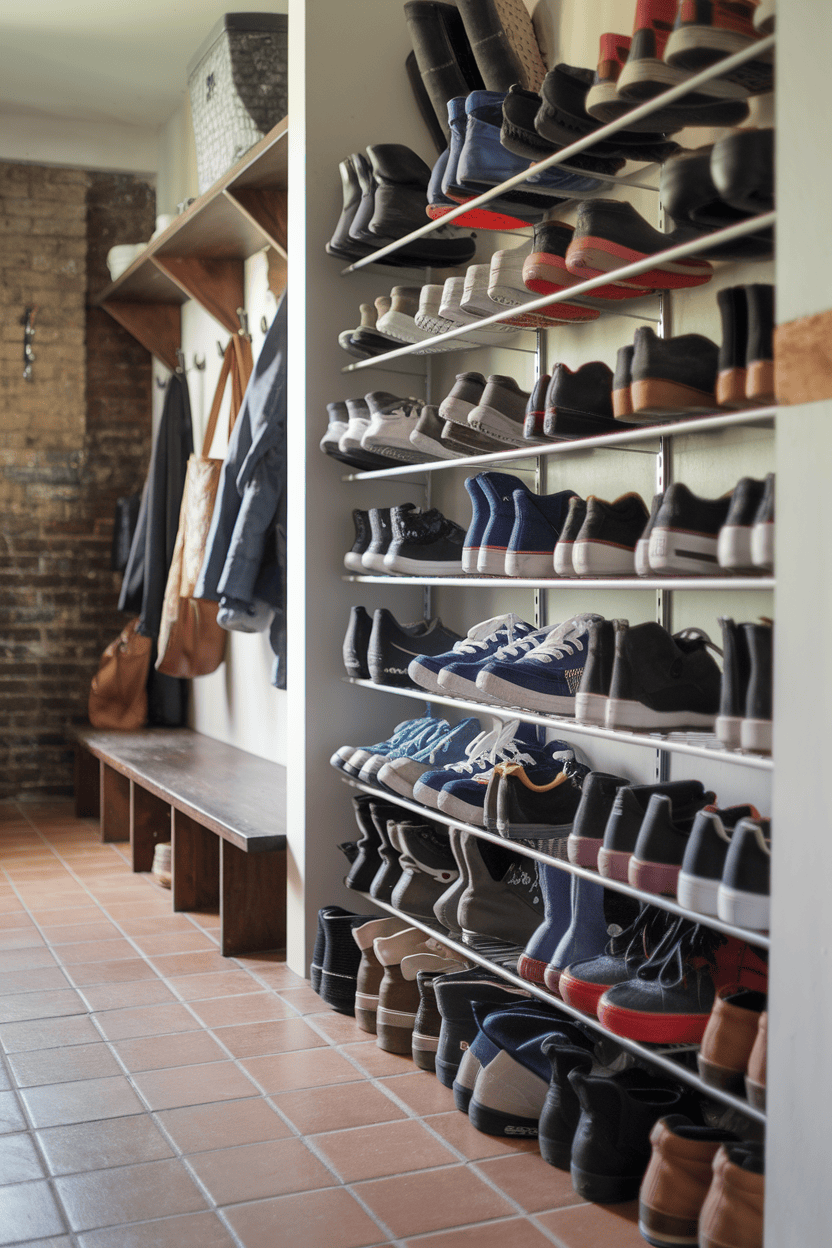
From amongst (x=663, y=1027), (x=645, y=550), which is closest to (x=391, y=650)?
(x=645, y=550)

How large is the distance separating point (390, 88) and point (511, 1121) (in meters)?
2.72

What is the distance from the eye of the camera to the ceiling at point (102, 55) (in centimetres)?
480

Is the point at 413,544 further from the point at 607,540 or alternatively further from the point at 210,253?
the point at 210,253

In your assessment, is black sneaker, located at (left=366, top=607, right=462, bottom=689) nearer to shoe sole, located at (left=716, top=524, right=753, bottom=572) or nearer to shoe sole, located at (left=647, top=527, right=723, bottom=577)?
shoe sole, located at (left=647, top=527, right=723, bottom=577)

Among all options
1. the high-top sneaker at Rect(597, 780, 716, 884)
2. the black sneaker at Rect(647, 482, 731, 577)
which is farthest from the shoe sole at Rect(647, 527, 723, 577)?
the high-top sneaker at Rect(597, 780, 716, 884)

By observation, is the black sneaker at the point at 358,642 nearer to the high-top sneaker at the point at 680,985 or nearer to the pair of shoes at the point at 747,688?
the high-top sneaker at the point at 680,985

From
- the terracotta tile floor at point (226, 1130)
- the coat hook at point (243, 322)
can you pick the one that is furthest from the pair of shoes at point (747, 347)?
the coat hook at point (243, 322)

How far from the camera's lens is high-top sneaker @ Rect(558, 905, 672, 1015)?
2182 mm

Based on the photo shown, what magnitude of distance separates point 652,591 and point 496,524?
37 cm

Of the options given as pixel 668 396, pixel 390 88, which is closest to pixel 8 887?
pixel 390 88

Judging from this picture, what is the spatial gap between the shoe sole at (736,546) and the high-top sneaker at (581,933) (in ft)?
2.48

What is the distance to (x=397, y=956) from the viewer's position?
9.24ft

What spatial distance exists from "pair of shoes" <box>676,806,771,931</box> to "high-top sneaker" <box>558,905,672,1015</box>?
33 centimetres

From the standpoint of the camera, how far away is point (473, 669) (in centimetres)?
263
